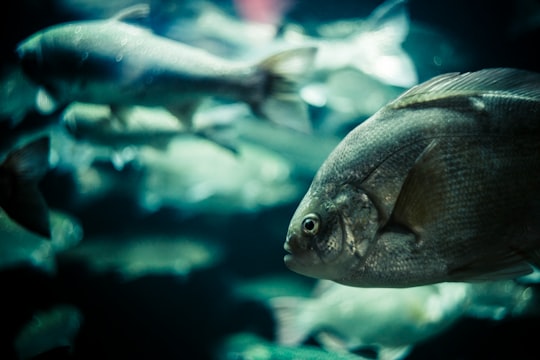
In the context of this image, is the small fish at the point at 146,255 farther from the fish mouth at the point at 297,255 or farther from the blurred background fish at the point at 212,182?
the fish mouth at the point at 297,255

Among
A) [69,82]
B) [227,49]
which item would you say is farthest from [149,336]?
[69,82]

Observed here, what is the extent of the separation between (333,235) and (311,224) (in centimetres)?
7

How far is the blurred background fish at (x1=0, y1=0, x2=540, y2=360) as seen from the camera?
3.16 metres

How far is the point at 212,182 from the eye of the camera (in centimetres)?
585

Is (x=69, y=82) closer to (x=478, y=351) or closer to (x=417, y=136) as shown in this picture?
(x=417, y=136)

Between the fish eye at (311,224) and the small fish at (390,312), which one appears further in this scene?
the small fish at (390,312)

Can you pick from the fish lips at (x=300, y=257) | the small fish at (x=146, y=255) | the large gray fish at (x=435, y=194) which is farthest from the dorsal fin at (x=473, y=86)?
the small fish at (x=146, y=255)

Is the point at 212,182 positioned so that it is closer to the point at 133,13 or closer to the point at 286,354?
the point at 286,354

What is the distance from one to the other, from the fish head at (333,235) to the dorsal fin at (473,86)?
0.38 metres

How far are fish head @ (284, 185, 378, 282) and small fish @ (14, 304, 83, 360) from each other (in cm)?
377

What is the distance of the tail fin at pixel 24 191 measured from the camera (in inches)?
95.6

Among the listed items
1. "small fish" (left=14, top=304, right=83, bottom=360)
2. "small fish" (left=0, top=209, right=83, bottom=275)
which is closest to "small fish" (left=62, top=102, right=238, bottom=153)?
"small fish" (left=0, top=209, right=83, bottom=275)

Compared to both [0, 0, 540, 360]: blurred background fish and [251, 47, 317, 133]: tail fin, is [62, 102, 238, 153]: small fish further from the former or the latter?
[251, 47, 317, 133]: tail fin

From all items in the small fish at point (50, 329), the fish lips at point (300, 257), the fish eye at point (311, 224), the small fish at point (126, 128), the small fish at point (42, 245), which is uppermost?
the fish eye at point (311, 224)
